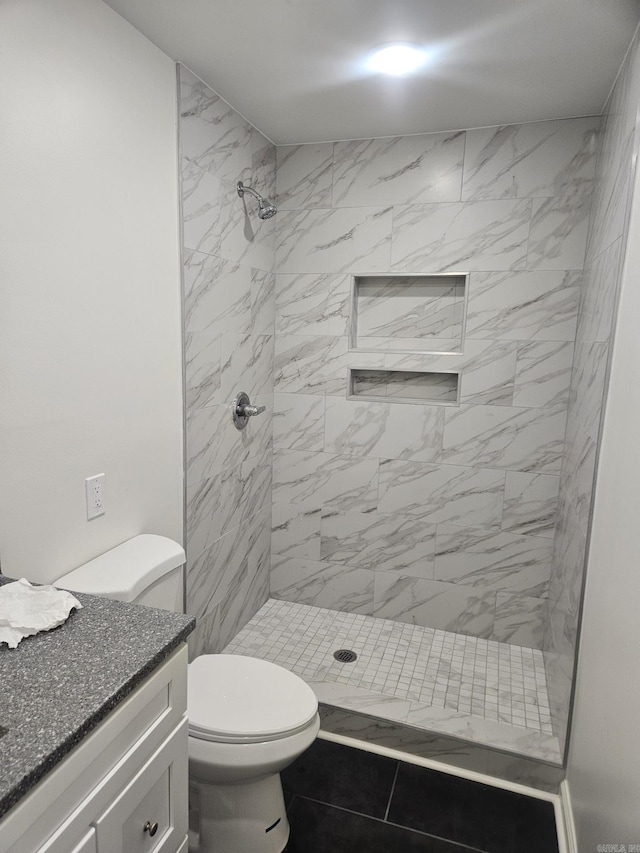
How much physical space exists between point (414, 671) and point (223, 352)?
1662 millimetres

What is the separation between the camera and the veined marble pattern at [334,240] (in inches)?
106

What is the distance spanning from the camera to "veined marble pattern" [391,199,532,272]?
8.18ft

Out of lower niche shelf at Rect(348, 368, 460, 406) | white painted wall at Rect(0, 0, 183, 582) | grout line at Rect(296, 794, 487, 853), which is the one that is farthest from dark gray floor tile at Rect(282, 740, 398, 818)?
lower niche shelf at Rect(348, 368, 460, 406)

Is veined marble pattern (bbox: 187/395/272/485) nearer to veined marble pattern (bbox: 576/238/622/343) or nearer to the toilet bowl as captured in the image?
the toilet bowl

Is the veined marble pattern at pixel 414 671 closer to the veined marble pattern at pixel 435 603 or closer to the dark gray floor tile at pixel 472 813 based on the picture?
the veined marble pattern at pixel 435 603

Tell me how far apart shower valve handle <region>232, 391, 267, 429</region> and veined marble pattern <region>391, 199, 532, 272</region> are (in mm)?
956

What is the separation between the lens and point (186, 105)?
6.61 ft

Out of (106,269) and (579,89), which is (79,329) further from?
(579,89)

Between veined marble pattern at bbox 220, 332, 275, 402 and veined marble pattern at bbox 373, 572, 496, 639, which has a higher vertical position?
veined marble pattern at bbox 220, 332, 275, 402

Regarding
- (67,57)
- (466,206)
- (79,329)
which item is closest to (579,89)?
(466,206)

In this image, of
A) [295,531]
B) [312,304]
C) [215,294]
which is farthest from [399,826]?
[312,304]

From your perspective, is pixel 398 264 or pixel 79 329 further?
pixel 398 264

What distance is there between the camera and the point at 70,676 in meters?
1.03

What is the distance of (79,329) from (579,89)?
1.97m
